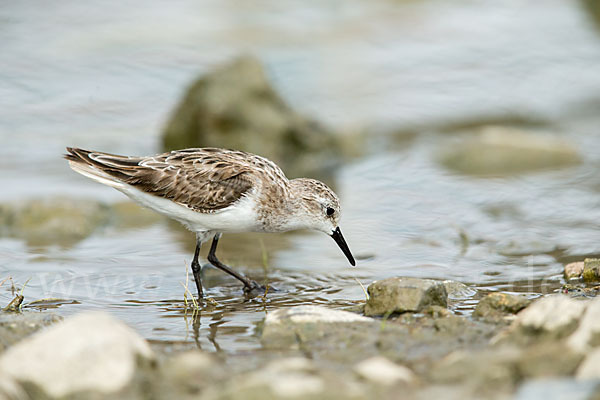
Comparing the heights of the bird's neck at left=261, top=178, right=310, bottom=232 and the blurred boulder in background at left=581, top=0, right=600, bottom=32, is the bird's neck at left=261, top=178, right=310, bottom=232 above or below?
below

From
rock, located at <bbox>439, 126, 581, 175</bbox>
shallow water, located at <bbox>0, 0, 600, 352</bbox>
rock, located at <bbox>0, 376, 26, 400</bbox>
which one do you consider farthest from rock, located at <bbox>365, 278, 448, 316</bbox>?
rock, located at <bbox>439, 126, 581, 175</bbox>

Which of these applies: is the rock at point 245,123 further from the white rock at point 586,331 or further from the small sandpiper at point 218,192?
the white rock at point 586,331

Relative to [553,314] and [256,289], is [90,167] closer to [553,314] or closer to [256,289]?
[256,289]

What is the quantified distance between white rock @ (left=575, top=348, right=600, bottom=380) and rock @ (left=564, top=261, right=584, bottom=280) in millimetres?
3126

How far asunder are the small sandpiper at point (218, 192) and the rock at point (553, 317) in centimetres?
301

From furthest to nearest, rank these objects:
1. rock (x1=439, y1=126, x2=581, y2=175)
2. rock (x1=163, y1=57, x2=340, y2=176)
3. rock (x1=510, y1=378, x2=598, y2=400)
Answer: rock (x1=163, y1=57, x2=340, y2=176)
rock (x1=439, y1=126, x2=581, y2=175)
rock (x1=510, y1=378, x2=598, y2=400)

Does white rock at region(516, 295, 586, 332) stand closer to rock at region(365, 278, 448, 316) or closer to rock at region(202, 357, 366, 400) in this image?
rock at region(365, 278, 448, 316)

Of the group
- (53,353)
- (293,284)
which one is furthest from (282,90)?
(53,353)

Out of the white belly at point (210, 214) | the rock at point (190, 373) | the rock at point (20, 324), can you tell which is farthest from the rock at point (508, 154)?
the rock at point (190, 373)

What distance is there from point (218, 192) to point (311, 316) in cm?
213

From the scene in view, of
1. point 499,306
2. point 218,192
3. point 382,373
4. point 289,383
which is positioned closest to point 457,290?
point 499,306

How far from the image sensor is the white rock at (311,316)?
19.8 feet

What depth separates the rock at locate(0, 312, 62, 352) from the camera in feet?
19.1

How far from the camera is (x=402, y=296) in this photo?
644cm
